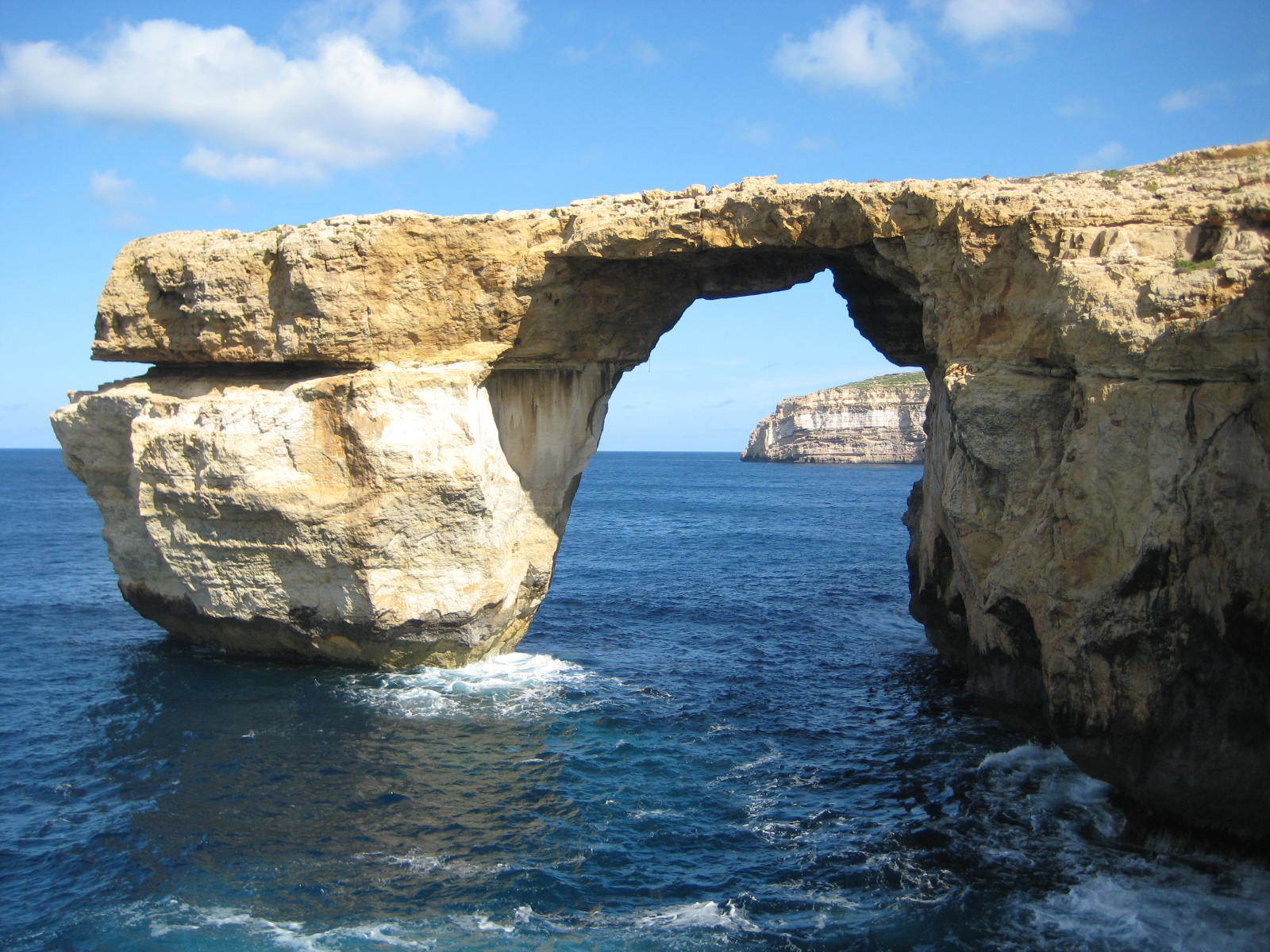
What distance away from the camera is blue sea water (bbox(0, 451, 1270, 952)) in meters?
12.2

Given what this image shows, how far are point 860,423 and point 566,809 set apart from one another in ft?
387

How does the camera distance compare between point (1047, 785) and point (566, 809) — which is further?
point (1047, 785)

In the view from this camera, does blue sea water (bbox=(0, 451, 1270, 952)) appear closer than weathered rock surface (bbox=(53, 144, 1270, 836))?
Yes

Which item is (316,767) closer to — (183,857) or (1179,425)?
(183,857)

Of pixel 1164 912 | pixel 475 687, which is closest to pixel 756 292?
pixel 475 687

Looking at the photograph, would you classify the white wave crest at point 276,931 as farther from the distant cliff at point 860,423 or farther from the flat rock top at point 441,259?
the distant cliff at point 860,423

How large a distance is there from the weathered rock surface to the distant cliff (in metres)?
99.9

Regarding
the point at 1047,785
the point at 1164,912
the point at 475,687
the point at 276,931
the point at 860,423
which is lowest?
the point at 1164,912

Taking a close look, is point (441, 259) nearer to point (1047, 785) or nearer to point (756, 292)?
point (756, 292)

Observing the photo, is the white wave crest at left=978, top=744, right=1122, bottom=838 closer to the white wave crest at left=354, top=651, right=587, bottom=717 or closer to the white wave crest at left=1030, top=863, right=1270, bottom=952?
the white wave crest at left=1030, top=863, right=1270, bottom=952

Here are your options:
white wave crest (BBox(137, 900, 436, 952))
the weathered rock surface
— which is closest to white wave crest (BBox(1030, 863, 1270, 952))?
the weathered rock surface

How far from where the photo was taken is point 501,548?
71.8 feet

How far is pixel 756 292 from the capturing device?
23.1 metres

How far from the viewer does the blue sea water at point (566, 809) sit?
1224 centimetres
